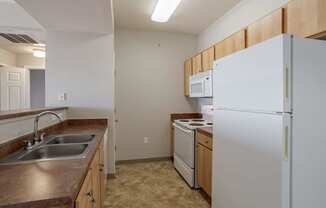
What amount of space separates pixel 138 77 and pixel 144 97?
42 cm

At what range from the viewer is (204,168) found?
8.09ft

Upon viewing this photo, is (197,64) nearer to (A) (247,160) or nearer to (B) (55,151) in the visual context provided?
(A) (247,160)

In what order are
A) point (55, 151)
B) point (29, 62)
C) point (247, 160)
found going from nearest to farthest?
1. point (247, 160)
2. point (55, 151)
3. point (29, 62)

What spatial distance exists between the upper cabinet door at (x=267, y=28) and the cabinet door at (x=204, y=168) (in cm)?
136

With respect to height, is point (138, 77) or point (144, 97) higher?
point (138, 77)

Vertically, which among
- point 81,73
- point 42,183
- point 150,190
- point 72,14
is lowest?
point 150,190

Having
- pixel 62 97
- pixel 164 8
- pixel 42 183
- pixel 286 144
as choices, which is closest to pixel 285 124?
pixel 286 144

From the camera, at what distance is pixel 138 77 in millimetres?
3898

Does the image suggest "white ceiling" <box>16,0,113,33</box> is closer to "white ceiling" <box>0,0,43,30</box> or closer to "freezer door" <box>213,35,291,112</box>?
"white ceiling" <box>0,0,43,30</box>

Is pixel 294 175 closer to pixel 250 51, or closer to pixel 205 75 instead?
pixel 250 51

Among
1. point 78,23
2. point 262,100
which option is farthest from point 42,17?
point 262,100

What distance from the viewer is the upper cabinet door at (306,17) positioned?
135 centimetres

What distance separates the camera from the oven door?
2.74 metres

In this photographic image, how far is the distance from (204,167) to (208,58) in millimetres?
1617
